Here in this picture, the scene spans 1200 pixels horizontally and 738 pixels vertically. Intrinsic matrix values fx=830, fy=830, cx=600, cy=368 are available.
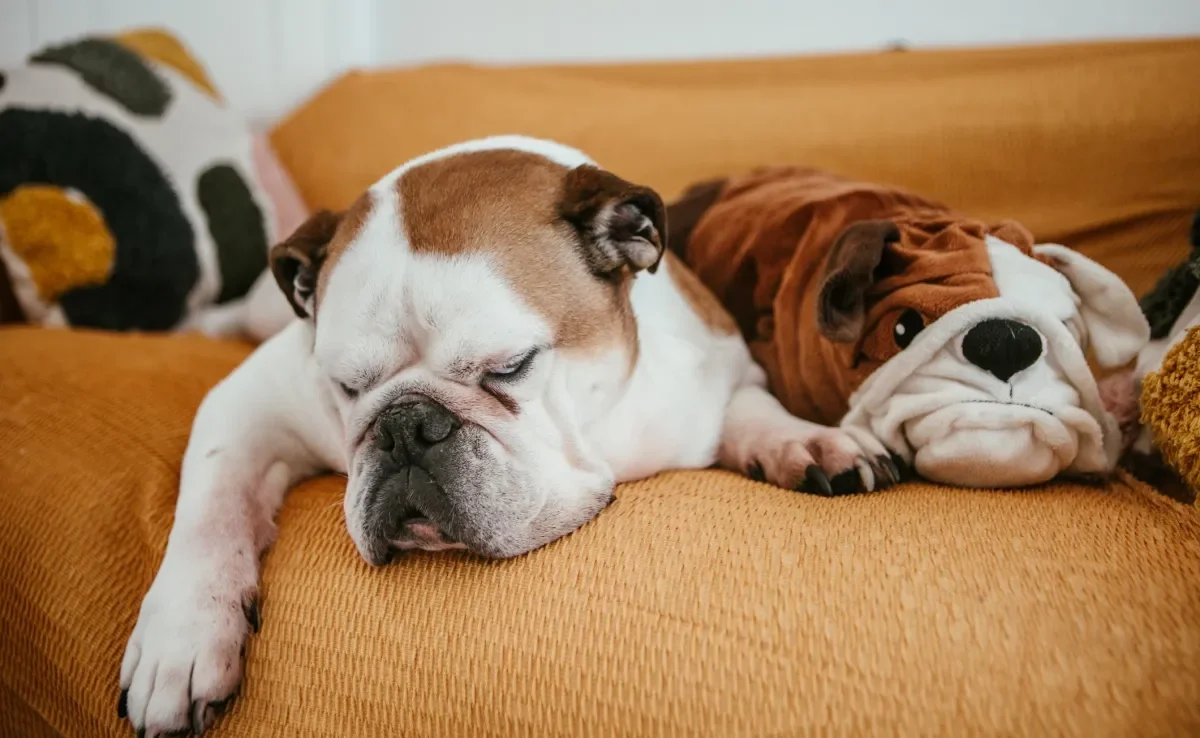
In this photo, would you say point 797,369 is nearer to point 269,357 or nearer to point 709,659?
point 709,659

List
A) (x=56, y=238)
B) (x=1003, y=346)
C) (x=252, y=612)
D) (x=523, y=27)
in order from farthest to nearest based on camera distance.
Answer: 1. (x=523, y=27)
2. (x=56, y=238)
3. (x=1003, y=346)
4. (x=252, y=612)

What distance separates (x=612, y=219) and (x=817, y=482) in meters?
0.43

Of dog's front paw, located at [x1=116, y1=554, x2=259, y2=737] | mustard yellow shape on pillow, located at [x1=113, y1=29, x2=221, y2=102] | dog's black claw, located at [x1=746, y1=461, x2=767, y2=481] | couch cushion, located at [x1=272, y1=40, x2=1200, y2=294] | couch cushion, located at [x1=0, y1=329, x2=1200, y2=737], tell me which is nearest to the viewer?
couch cushion, located at [x1=0, y1=329, x2=1200, y2=737]

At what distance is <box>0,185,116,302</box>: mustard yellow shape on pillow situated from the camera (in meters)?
1.67

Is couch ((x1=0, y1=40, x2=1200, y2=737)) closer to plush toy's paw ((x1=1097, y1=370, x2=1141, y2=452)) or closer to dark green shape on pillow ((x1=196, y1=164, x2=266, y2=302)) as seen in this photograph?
plush toy's paw ((x1=1097, y1=370, x2=1141, y2=452))

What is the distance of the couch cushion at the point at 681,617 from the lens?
0.71 m

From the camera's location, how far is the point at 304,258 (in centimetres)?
110

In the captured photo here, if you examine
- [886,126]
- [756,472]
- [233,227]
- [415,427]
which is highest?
[886,126]

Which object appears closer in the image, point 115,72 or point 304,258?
point 304,258

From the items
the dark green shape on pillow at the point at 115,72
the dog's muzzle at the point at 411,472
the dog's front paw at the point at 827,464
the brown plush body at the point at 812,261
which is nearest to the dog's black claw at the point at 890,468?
the dog's front paw at the point at 827,464

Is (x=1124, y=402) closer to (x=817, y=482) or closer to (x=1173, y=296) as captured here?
(x=1173, y=296)

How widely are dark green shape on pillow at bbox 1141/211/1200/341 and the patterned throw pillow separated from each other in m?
1.77

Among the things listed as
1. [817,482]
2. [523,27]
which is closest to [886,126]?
[817,482]

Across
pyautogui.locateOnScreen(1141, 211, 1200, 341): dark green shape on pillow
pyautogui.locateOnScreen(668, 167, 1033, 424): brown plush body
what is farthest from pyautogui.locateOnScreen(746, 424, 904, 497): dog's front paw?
pyautogui.locateOnScreen(1141, 211, 1200, 341): dark green shape on pillow
